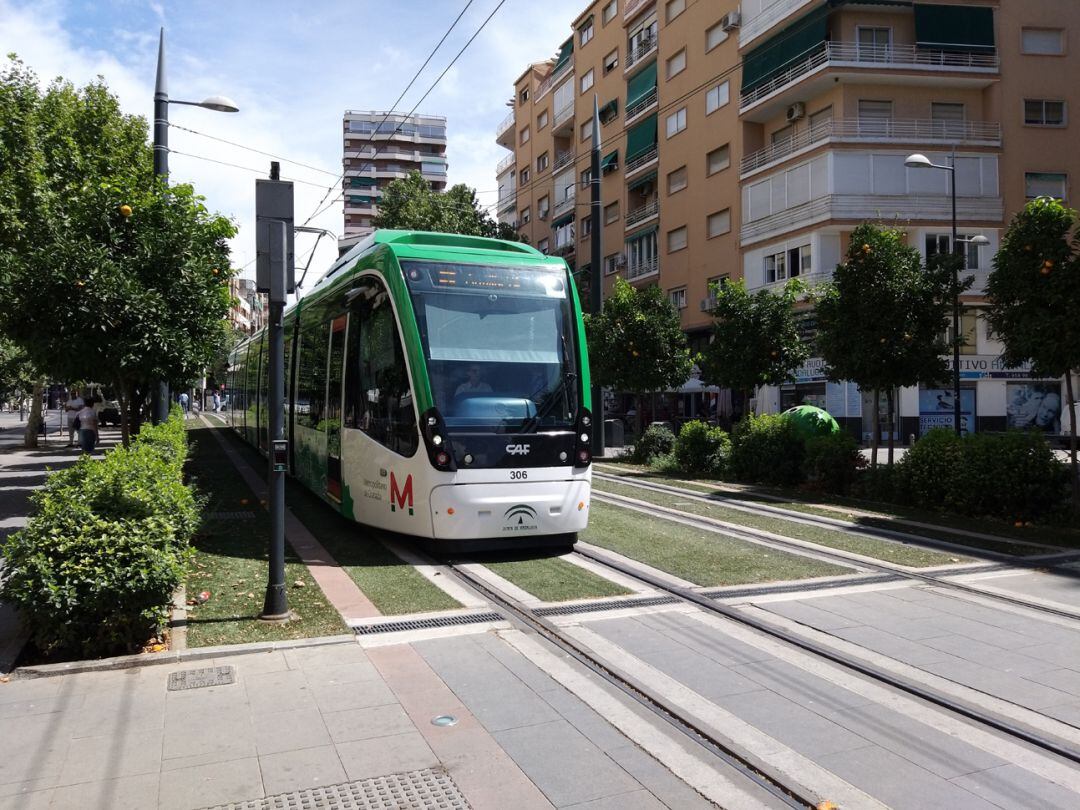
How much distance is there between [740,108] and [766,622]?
3250 centimetres

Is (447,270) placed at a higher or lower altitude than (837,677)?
higher

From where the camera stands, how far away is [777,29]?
33.4m

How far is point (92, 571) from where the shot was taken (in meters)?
5.34

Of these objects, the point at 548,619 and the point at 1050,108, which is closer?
the point at 548,619

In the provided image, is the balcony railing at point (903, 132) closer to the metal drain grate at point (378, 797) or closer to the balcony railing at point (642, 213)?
the balcony railing at point (642, 213)

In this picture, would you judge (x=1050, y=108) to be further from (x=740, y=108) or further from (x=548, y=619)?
(x=548, y=619)

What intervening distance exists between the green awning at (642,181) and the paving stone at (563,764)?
3917 cm

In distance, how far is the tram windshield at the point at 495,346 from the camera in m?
8.48

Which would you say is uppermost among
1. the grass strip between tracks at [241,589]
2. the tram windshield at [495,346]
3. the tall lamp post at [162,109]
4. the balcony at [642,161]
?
the balcony at [642,161]

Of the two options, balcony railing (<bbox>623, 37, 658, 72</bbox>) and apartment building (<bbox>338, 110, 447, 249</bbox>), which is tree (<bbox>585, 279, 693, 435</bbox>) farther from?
apartment building (<bbox>338, 110, 447, 249</bbox>)

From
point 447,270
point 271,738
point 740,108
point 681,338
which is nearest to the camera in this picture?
point 271,738

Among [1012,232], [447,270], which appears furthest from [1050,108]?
[447,270]

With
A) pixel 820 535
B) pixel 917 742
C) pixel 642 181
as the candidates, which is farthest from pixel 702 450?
pixel 642 181

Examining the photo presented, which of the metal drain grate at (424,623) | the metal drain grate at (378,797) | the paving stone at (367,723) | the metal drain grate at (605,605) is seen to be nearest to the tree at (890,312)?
the metal drain grate at (605,605)
